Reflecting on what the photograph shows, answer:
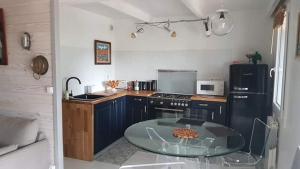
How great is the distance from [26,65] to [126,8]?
1.77 metres

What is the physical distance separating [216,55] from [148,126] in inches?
90.2

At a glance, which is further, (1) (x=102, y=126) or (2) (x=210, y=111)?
(2) (x=210, y=111)

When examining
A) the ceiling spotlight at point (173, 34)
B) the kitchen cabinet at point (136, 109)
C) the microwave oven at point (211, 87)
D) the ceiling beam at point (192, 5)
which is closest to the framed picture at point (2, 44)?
the kitchen cabinet at point (136, 109)

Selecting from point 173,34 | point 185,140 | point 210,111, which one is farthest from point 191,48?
point 185,140

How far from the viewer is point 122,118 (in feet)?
14.8

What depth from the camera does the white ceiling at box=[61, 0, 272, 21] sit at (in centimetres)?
354

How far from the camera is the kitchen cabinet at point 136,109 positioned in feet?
14.7

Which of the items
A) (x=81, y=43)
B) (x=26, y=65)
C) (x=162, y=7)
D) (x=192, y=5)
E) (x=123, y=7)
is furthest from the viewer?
(x=81, y=43)

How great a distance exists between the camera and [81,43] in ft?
13.8

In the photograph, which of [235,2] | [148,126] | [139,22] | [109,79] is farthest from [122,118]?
[235,2]

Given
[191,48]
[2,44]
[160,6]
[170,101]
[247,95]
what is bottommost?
[170,101]

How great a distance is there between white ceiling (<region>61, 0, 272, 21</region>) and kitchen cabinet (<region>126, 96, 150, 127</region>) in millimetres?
1541

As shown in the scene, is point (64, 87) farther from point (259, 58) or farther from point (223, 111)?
point (259, 58)

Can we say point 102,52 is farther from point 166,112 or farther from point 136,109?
point 166,112
